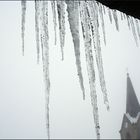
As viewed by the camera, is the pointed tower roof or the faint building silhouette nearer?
the faint building silhouette

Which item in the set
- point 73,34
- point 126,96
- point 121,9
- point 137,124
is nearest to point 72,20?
point 73,34

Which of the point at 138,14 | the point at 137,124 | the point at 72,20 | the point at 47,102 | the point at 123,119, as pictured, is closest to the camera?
the point at 138,14

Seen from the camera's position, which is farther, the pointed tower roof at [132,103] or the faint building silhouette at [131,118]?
the pointed tower roof at [132,103]

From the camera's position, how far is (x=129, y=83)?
41938 mm

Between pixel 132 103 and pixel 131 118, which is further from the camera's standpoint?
pixel 132 103

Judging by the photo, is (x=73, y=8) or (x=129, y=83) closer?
(x=73, y=8)

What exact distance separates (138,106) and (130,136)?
476 centimetres

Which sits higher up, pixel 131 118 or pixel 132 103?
pixel 132 103

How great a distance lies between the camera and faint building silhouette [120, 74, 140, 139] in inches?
1454

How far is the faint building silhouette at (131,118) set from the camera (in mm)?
36938

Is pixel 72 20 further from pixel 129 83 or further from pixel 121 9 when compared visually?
pixel 129 83

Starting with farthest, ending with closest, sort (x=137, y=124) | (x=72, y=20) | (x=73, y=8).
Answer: (x=137, y=124) < (x=72, y=20) < (x=73, y=8)

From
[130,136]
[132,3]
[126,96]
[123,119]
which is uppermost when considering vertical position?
[126,96]

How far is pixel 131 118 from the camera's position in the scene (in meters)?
37.9
